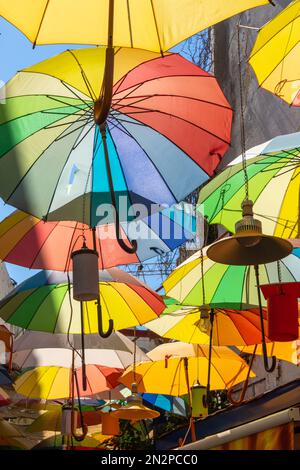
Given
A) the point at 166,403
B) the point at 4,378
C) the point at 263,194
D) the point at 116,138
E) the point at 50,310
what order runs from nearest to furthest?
the point at 116,138 < the point at 263,194 < the point at 50,310 < the point at 4,378 < the point at 166,403

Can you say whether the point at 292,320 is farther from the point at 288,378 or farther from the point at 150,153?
the point at 288,378

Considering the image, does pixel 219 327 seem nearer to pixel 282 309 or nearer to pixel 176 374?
pixel 176 374

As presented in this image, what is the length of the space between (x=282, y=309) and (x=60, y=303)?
318 centimetres

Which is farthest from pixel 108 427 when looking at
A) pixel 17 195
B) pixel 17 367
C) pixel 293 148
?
pixel 293 148

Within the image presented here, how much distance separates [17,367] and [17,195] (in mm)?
4895

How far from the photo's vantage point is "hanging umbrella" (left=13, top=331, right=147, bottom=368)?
891 centimetres

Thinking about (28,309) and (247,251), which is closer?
(247,251)

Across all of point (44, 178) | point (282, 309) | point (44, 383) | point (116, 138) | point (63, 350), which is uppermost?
point (116, 138)

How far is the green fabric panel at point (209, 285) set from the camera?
645 cm

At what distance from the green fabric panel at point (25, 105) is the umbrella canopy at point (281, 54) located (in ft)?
4.42

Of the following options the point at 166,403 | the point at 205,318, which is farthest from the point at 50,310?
the point at 166,403

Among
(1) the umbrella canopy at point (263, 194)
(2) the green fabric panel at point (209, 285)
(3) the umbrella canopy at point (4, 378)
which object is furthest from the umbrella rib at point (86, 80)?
(3) the umbrella canopy at point (4, 378)

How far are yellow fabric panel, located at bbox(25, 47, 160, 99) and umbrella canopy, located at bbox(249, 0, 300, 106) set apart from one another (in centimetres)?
82

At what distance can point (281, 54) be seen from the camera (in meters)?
5.08
